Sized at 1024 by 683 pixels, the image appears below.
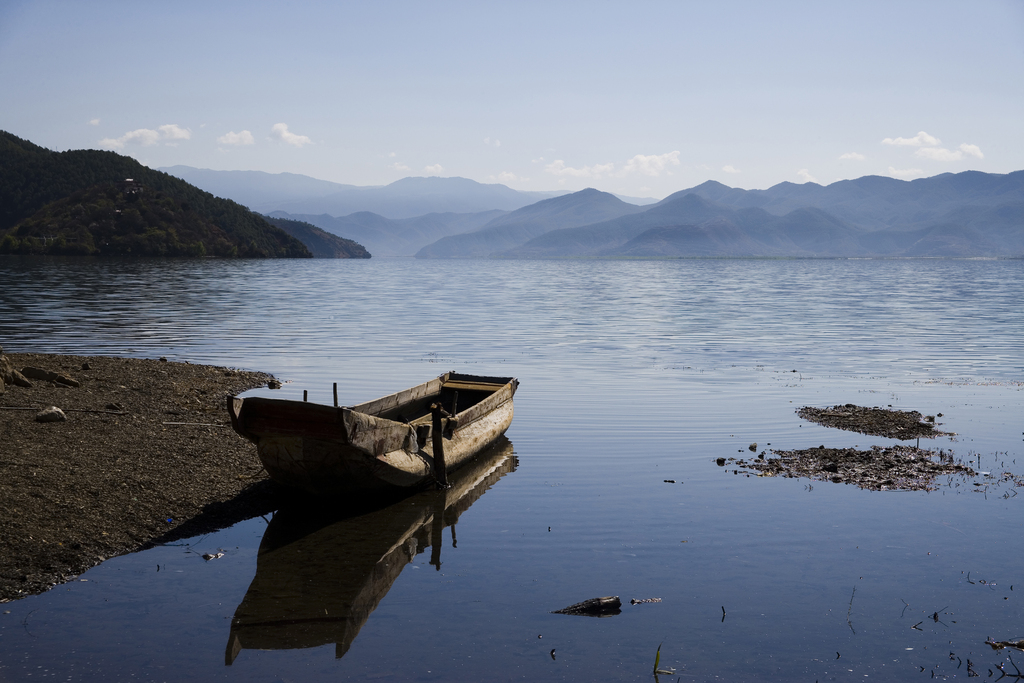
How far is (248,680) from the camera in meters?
8.93

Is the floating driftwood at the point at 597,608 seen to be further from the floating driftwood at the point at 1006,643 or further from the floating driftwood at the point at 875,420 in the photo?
the floating driftwood at the point at 875,420

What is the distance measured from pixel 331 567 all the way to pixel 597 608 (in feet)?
13.4

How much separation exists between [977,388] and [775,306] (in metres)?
51.4

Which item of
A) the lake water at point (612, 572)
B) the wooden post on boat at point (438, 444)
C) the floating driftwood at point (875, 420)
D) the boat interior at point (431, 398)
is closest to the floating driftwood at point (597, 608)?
the lake water at point (612, 572)

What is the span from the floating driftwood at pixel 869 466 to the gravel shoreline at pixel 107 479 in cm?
1076

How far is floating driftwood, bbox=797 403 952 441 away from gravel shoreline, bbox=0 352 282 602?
15100 mm

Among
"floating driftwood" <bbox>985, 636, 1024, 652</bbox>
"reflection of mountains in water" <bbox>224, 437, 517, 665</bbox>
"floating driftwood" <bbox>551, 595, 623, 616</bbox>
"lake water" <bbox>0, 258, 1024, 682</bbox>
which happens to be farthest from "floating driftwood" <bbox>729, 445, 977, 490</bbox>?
"floating driftwood" <bbox>551, 595, 623, 616</bbox>

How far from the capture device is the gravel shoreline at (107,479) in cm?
1154

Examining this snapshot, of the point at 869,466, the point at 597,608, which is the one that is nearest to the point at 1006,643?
the point at 597,608

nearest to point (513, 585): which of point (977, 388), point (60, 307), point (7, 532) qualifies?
point (7, 532)

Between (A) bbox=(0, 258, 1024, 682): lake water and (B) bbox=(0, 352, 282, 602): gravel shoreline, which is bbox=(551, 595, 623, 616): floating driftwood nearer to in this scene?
(A) bbox=(0, 258, 1024, 682): lake water

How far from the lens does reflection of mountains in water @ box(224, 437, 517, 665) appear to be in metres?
10.1

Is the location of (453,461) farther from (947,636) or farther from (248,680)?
(947,636)

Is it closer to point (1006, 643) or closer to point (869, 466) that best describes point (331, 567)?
point (1006, 643)
